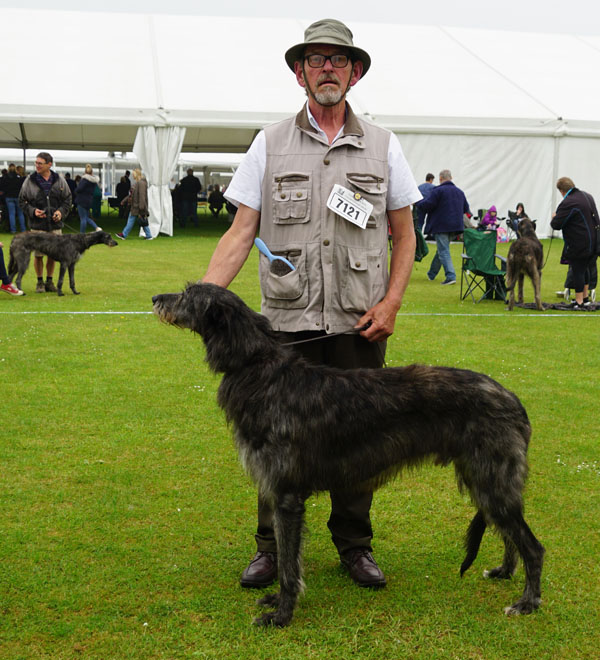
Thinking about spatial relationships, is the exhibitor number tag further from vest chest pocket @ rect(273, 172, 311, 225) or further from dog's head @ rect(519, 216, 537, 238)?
dog's head @ rect(519, 216, 537, 238)

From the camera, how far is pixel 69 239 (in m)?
12.6

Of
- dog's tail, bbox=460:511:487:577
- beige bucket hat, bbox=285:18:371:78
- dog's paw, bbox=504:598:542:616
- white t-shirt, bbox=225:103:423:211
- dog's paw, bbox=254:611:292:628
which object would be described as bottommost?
dog's paw, bbox=504:598:542:616

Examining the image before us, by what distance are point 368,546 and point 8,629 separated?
1.76 meters

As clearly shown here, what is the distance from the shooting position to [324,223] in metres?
3.57

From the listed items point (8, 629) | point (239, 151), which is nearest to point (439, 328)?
point (8, 629)

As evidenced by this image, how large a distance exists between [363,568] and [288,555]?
592mm

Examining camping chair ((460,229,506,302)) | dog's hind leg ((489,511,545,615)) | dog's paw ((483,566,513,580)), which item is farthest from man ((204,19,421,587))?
camping chair ((460,229,506,302))

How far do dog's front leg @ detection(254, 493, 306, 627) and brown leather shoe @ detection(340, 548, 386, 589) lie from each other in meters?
0.47

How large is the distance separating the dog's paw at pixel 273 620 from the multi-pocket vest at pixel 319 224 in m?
1.35

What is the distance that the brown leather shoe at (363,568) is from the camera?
3.63 meters

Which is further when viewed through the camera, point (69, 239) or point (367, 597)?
point (69, 239)

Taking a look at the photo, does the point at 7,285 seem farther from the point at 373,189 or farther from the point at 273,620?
the point at 273,620

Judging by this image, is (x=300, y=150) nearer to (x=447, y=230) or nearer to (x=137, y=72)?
(x=447, y=230)

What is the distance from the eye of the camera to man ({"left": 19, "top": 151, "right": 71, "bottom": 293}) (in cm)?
1275
